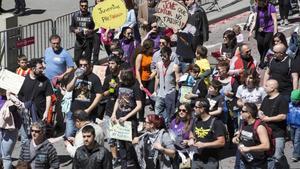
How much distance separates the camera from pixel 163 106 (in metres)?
15.5

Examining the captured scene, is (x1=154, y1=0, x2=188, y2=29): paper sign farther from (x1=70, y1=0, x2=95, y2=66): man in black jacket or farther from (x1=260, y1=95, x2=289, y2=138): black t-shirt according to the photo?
(x1=260, y1=95, x2=289, y2=138): black t-shirt

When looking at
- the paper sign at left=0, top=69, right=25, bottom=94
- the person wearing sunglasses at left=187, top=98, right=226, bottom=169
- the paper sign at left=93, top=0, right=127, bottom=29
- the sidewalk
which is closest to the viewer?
the person wearing sunglasses at left=187, top=98, right=226, bottom=169

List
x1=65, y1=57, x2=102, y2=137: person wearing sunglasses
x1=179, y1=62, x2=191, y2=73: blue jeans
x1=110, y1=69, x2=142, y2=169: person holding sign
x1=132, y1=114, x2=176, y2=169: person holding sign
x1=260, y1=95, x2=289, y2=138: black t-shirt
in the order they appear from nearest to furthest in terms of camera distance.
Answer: x1=132, y1=114, x2=176, y2=169: person holding sign
x1=260, y1=95, x2=289, y2=138: black t-shirt
x1=110, y1=69, x2=142, y2=169: person holding sign
x1=65, y1=57, x2=102, y2=137: person wearing sunglasses
x1=179, y1=62, x2=191, y2=73: blue jeans

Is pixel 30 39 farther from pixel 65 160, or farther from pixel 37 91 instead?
pixel 65 160

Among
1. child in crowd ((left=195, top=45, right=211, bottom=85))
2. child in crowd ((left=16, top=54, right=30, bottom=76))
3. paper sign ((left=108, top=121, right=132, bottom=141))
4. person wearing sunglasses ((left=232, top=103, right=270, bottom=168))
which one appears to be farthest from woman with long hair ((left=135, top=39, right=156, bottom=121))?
person wearing sunglasses ((left=232, top=103, right=270, bottom=168))

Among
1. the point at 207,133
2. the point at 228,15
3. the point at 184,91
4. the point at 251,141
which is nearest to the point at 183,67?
the point at 184,91

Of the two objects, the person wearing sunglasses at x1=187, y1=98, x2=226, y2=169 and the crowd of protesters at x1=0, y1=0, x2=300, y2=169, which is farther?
the person wearing sunglasses at x1=187, y1=98, x2=226, y2=169

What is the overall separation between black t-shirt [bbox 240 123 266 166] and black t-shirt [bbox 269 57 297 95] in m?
2.56

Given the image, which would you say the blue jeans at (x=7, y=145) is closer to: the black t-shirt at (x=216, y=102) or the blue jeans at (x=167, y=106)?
the blue jeans at (x=167, y=106)

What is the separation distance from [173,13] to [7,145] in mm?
A: 4858

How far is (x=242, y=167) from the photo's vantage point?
42.5ft

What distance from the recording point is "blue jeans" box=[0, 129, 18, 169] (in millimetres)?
14290

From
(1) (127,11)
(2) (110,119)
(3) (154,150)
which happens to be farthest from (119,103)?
(1) (127,11)

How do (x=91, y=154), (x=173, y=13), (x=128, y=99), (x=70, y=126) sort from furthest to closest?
(x=173, y=13) → (x=70, y=126) → (x=128, y=99) → (x=91, y=154)
